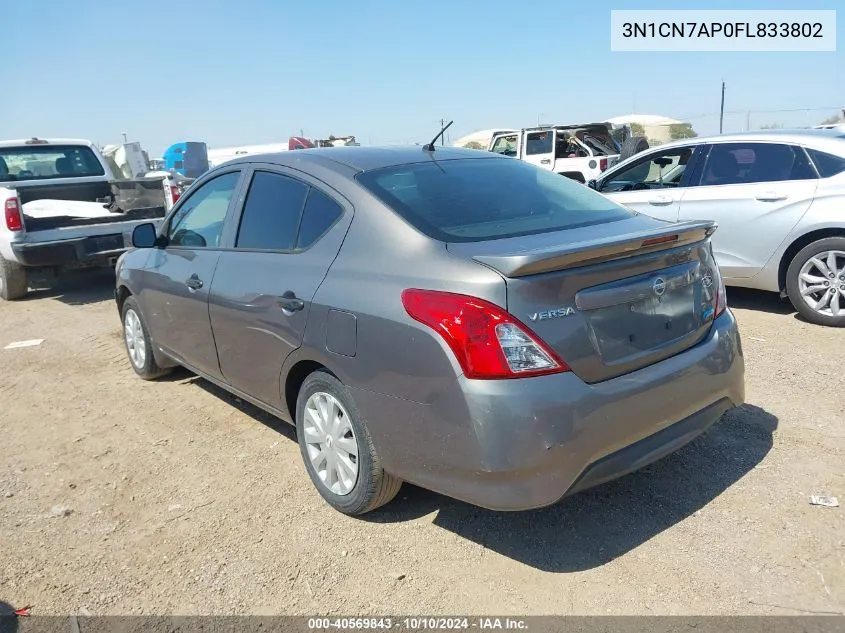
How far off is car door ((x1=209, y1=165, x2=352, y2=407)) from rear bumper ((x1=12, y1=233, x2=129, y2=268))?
468cm

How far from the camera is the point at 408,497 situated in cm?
329

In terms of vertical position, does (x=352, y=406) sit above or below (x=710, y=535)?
above

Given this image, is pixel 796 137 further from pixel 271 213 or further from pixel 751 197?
pixel 271 213

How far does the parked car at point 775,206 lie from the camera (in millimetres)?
5531

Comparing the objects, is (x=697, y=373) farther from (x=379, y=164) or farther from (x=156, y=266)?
(x=156, y=266)

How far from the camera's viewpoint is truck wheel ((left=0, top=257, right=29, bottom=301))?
8453mm

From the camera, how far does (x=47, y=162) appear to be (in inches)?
377

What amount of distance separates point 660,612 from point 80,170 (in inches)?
395

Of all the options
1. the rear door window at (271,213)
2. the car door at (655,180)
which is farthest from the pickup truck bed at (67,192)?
the car door at (655,180)

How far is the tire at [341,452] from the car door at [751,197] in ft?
14.4

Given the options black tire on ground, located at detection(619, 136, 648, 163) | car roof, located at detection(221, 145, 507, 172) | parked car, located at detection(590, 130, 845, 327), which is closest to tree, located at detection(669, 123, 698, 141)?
black tire on ground, located at detection(619, 136, 648, 163)

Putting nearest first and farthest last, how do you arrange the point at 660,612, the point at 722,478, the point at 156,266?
the point at 660,612
the point at 722,478
the point at 156,266

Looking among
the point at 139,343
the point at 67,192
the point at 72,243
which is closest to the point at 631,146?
the point at 67,192

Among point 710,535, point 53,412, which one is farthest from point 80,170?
point 710,535
